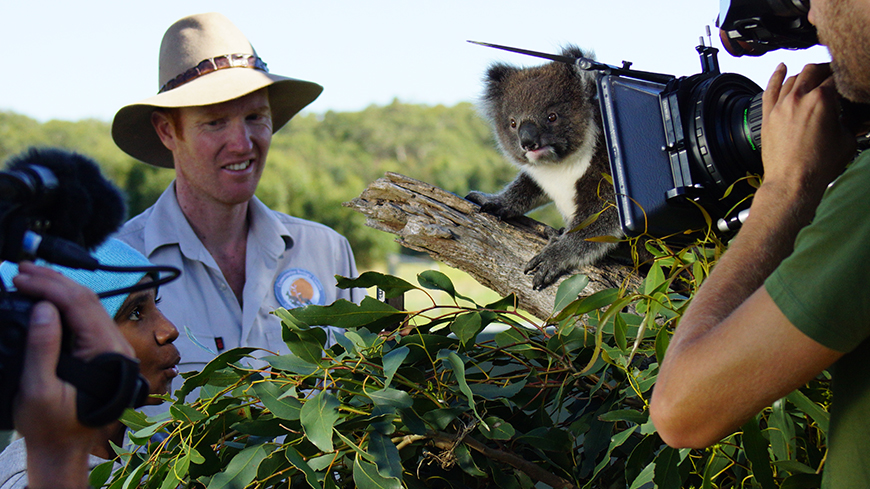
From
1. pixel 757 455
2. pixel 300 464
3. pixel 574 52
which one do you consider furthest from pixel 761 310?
pixel 574 52

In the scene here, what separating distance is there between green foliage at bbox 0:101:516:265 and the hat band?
24323 millimetres

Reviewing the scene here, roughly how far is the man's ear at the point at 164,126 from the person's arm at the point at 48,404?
5.31ft

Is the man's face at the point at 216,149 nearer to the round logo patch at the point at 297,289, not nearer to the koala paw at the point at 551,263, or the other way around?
the round logo patch at the point at 297,289

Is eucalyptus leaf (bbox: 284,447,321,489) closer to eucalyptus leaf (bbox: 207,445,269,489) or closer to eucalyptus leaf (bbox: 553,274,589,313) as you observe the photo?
eucalyptus leaf (bbox: 207,445,269,489)

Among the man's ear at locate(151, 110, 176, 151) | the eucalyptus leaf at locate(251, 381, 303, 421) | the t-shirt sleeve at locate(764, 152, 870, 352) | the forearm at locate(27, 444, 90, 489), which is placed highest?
the man's ear at locate(151, 110, 176, 151)

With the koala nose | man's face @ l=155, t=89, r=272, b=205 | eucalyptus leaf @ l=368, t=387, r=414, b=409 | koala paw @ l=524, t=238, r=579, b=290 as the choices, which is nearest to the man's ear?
→ man's face @ l=155, t=89, r=272, b=205

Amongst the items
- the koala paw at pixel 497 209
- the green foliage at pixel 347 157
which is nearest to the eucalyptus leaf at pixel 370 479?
the koala paw at pixel 497 209

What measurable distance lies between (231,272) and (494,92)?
3.17 ft

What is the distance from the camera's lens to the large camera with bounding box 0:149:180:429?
0.35 metres

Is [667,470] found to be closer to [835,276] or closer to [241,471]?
[835,276]

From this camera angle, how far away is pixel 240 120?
184 cm

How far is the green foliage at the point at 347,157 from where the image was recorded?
30203mm

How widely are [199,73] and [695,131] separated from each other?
53.8 inches

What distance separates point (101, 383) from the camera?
1.19 ft
